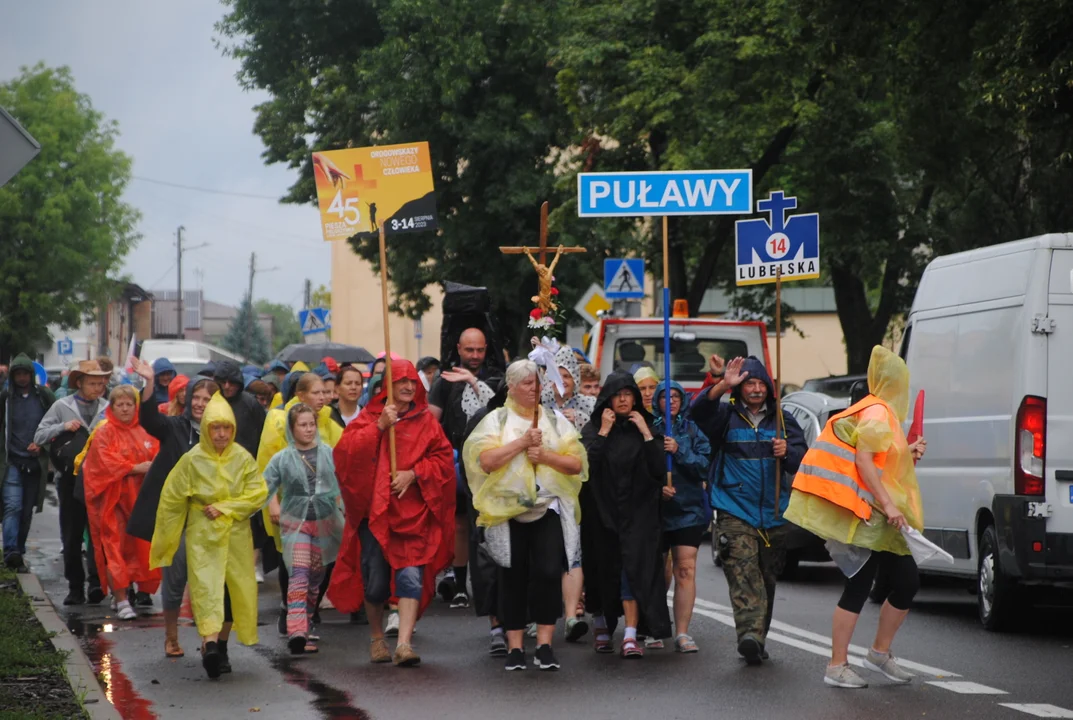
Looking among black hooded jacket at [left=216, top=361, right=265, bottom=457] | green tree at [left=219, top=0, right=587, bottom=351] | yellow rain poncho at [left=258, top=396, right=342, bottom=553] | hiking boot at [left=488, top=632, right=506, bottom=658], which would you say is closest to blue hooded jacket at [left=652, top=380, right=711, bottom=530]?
hiking boot at [left=488, top=632, right=506, bottom=658]

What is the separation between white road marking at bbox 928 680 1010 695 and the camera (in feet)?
29.0

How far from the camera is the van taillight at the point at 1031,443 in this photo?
10.8 metres

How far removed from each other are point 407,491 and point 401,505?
95mm

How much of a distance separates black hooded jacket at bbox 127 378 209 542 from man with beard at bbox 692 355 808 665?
336 cm

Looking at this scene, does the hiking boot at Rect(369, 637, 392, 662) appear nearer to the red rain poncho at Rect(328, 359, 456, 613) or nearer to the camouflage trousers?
the red rain poncho at Rect(328, 359, 456, 613)

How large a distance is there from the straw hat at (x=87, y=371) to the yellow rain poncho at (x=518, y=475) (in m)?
5.34

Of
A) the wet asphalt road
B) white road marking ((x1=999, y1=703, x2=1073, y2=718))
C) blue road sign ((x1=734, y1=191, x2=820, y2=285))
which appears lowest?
the wet asphalt road

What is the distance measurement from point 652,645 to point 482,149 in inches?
943

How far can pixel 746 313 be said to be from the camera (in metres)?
35.5

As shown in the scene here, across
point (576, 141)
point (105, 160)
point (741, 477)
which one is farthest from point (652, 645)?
point (105, 160)

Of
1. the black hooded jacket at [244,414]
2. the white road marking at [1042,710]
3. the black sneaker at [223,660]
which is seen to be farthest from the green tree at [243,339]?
the white road marking at [1042,710]

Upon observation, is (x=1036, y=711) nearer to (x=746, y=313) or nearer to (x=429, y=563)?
(x=429, y=563)

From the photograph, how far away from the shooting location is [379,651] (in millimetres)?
10242

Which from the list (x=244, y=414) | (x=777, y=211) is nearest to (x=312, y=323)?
(x=777, y=211)
